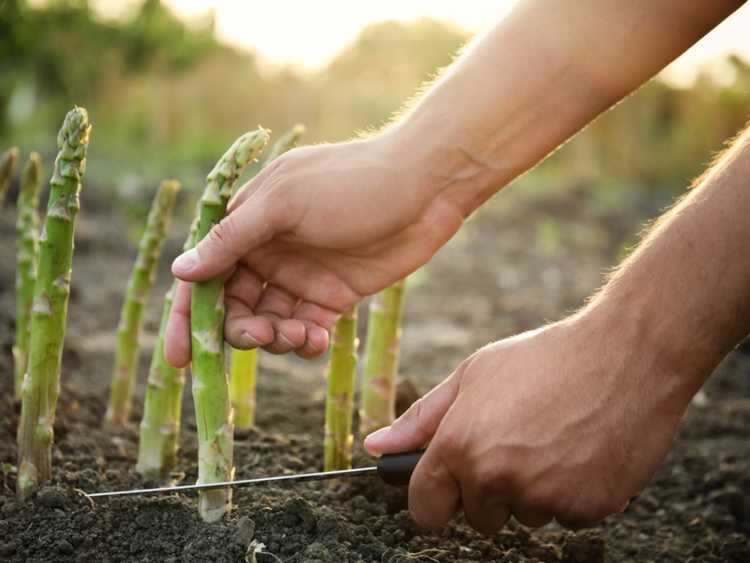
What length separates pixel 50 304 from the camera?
A: 88.8 inches

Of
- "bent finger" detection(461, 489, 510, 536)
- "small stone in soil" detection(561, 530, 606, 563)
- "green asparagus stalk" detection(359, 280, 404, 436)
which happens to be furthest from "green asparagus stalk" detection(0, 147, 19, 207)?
"small stone in soil" detection(561, 530, 606, 563)

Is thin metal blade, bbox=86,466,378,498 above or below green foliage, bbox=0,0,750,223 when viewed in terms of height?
below

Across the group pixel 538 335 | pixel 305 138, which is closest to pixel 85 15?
pixel 305 138

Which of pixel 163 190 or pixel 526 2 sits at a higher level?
pixel 526 2

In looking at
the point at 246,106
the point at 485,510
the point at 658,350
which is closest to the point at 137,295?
the point at 485,510

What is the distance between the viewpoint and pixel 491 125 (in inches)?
94.5

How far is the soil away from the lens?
6.93 feet

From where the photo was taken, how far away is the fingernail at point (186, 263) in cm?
205

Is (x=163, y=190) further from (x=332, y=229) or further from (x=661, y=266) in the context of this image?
(x=661, y=266)

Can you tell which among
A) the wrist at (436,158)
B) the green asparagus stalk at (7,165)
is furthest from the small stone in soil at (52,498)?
the green asparagus stalk at (7,165)

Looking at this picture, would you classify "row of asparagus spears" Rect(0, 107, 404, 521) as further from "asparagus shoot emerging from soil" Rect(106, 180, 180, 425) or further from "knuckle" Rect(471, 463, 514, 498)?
"knuckle" Rect(471, 463, 514, 498)

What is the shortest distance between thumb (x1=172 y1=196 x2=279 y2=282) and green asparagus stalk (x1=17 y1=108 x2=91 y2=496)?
1.23 ft

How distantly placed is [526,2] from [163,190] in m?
1.30

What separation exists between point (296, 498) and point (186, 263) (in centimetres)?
68
